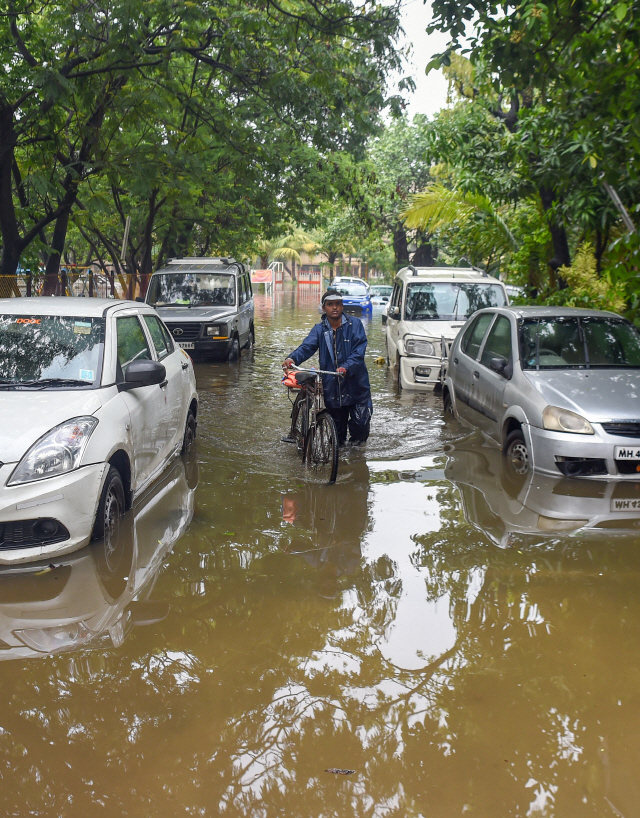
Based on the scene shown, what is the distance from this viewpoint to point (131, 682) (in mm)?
3740

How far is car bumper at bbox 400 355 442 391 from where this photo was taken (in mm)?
12398

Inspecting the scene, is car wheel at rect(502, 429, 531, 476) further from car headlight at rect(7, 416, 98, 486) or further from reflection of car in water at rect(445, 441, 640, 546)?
car headlight at rect(7, 416, 98, 486)

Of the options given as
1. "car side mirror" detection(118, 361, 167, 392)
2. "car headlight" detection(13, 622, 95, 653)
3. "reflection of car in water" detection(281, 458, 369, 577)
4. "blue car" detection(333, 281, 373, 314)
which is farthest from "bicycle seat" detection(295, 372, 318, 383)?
"blue car" detection(333, 281, 373, 314)

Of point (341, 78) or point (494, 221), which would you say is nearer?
point (341, 78)

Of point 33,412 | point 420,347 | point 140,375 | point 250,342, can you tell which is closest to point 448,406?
point 420,347

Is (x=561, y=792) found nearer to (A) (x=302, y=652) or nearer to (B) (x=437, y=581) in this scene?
(A) (x=302, y=652)

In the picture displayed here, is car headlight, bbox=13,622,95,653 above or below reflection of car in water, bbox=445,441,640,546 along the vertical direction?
below

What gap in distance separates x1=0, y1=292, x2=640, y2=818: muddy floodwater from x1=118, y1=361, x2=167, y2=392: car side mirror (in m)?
1.02

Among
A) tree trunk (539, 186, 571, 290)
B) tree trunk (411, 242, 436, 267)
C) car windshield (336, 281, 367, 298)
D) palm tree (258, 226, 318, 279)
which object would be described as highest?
palm tree (258, 226, 318, 279)

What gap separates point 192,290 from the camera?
1719 centimetres

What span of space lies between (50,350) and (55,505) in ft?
4.99

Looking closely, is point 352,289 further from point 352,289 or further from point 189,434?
point 189,434

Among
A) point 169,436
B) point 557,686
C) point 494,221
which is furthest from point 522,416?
point 494,221

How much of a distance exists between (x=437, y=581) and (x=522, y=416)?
2.73 metres
